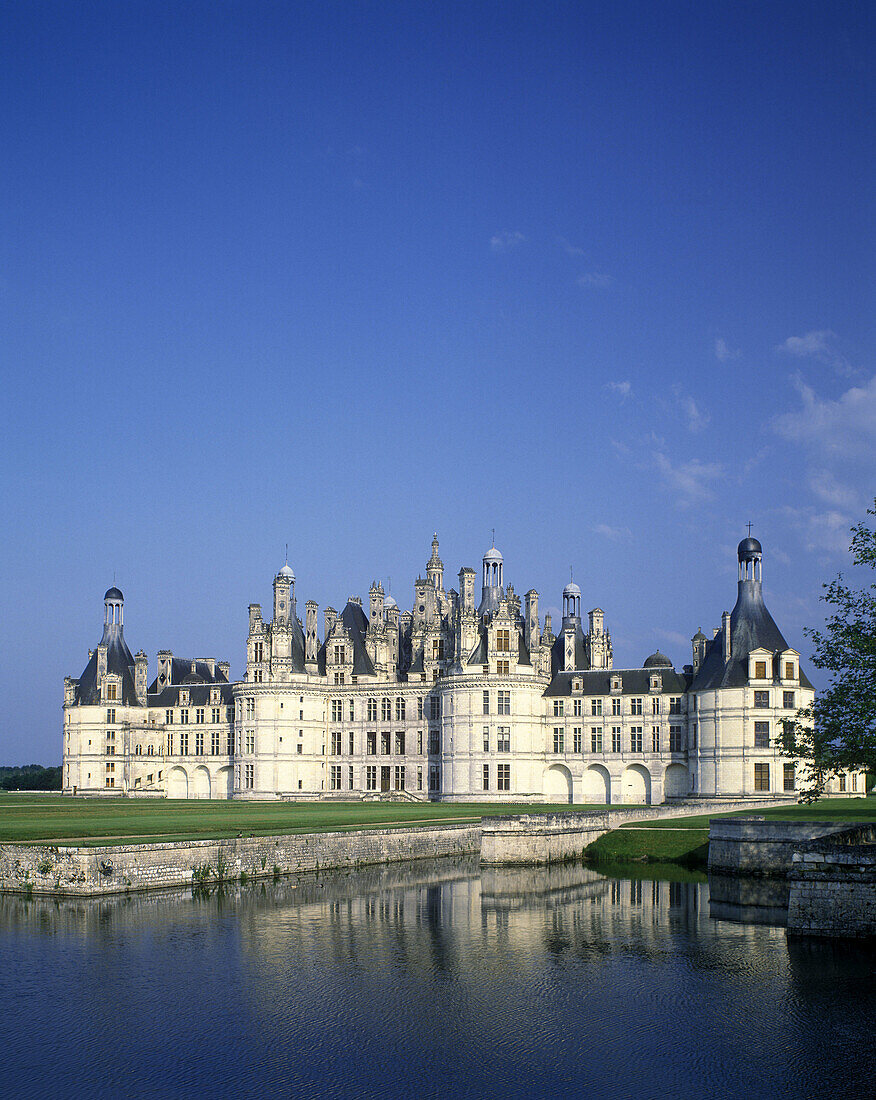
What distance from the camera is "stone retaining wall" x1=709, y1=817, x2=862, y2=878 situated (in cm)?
3506

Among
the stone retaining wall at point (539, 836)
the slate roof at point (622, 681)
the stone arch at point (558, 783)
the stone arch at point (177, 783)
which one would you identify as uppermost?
the slate roof at point (622, 681)

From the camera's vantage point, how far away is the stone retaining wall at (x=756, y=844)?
3506cm

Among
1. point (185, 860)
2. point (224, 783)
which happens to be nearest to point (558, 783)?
point (224, 783)

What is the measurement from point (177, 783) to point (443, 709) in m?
25.4

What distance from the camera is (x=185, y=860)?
32469 millimetres

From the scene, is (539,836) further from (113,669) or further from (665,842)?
(113,669)

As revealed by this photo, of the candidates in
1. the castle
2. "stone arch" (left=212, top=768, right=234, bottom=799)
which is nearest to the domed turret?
the castle

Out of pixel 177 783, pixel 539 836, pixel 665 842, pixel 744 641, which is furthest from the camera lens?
pixel 177 783

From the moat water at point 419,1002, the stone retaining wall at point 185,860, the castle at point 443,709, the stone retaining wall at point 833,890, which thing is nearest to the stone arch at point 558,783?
the castle at point 443,709

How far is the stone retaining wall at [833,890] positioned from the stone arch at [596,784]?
42629 millimetres

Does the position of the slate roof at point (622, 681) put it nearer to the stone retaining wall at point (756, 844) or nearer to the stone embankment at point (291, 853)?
the stone embankment at point (291, 853)

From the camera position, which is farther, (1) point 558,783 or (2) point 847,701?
(1) point 558,783

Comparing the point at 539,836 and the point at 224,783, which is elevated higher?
the point at 539,836

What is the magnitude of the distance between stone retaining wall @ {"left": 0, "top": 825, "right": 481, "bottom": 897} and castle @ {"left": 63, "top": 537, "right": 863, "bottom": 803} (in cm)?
2734
